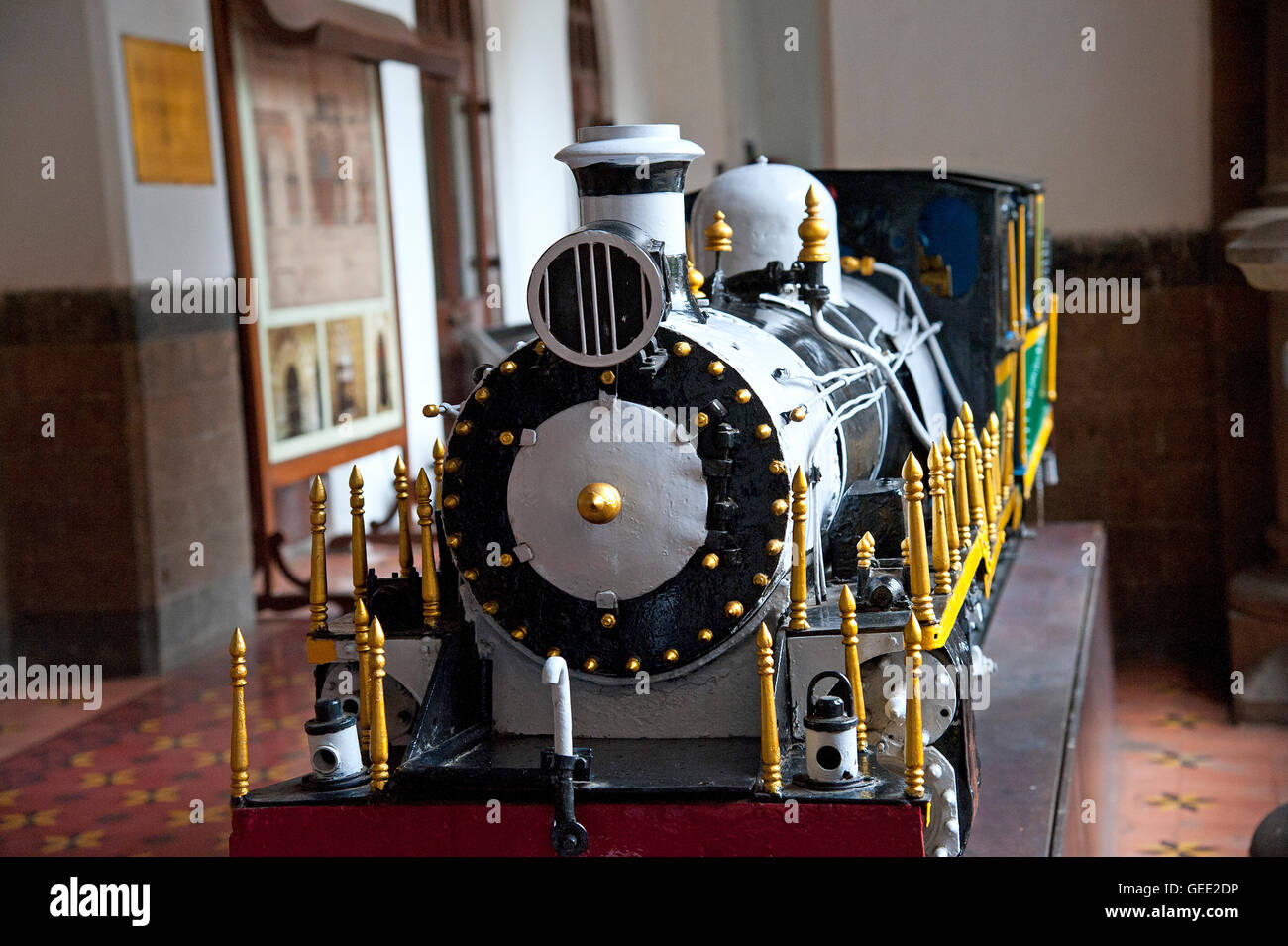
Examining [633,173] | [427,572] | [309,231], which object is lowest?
[427,572]

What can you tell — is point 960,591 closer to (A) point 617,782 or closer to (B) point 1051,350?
(A) point 617,782

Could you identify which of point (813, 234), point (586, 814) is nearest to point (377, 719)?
point (586, 814)

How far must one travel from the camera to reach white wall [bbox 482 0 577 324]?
38.9ft

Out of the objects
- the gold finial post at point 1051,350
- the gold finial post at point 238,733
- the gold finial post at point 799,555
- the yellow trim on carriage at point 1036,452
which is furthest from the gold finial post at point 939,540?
the gold finial post at point 1051,350

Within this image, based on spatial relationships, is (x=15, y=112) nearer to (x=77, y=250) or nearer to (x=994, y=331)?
(x=77, y=250)

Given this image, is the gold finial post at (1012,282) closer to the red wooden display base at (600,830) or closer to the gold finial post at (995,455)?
the gold finial post at (995,455)

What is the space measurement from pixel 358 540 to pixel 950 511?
1574mm

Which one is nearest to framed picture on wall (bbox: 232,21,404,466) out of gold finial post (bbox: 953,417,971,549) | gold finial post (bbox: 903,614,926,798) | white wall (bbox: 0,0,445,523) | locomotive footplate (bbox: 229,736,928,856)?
white wall (bbox: 0,0,445,523)

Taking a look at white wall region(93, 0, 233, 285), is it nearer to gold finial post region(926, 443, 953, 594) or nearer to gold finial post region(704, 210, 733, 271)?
gold finial post region(704, 210, 733, 271)

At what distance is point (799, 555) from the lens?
10.6 feet

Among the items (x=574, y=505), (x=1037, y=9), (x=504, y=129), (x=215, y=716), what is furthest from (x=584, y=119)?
(x=574, y=505)

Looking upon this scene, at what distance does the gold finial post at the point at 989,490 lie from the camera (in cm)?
466

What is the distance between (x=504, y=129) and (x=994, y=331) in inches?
295

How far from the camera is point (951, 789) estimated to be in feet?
11.1
